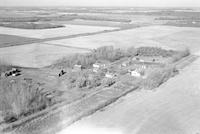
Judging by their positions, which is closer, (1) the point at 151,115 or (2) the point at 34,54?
(1) the point at 151,115

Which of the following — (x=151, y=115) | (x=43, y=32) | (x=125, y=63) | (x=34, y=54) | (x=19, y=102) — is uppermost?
(x=43, y=32)

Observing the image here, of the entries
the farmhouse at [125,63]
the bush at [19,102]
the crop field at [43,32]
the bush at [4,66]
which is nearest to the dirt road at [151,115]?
the bush at [19,102]

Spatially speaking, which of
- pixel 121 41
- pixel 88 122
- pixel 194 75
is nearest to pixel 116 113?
pixel 88 122

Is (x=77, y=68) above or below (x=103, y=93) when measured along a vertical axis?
above

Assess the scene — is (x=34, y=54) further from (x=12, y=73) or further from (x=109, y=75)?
(x=109, y=75)

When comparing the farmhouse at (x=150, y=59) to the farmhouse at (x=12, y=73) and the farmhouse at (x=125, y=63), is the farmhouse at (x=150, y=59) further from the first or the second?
the farmhouse at (x=12, y=73)

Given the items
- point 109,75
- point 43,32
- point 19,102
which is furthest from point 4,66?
point 43,32
